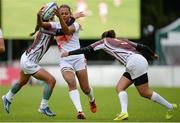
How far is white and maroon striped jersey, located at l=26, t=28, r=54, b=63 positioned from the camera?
16.5 m

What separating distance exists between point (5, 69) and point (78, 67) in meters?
20.7

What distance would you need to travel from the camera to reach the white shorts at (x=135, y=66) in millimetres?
16016

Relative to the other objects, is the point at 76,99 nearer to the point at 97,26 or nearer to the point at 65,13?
the point at 65,13

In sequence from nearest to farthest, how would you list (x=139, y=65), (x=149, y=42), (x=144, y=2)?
(x=139, y=65) < (x=149, y=42) < (x=144, y=2)

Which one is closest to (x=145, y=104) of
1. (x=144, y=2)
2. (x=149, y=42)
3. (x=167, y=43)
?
(x=167, y=43)

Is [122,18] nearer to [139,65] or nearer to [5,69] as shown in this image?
[5,69]

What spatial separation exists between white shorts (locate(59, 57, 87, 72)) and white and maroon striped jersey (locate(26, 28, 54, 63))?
0.44 meters

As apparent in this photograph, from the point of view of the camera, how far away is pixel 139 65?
16.0 meters

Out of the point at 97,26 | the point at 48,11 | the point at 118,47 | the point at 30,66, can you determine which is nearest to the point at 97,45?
the point at 118,47

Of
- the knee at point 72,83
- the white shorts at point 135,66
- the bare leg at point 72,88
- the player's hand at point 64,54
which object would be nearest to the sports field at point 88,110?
the bare leg at point 72,88

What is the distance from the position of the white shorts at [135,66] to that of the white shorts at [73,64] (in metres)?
1.08

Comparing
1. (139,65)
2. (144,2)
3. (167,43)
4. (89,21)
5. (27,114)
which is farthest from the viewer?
(144,2)

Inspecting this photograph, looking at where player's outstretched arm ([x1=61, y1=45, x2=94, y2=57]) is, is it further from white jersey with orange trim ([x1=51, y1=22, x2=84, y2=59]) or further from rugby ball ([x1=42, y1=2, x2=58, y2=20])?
rugby ball ([x1=42, y1=2, x2=58, y2=20])

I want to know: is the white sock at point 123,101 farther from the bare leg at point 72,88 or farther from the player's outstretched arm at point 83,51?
the player's outstretched arm at point 83,51
